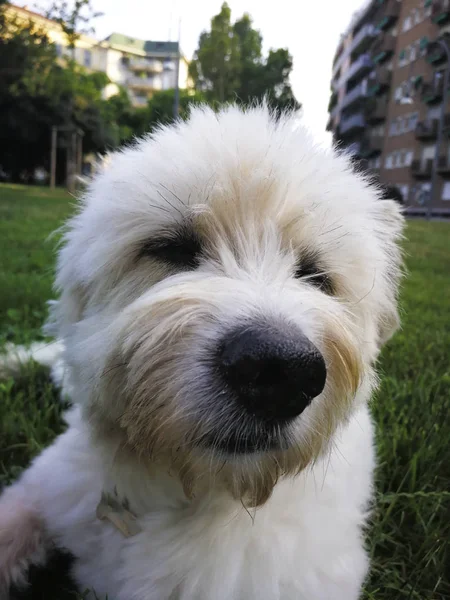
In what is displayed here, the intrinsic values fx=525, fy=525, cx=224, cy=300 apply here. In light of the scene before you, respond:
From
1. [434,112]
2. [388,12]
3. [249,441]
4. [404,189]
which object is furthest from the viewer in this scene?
[404,189]

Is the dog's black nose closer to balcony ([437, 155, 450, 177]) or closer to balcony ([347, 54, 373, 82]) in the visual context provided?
balcony ([347, 54, 373, 82])

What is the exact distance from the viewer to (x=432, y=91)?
892 cm

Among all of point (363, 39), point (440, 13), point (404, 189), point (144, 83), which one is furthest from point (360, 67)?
point (144, 83)

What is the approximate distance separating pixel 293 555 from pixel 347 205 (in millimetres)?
1162

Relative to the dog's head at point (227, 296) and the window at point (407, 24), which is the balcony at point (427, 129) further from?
the dog's head at point (227, 296)

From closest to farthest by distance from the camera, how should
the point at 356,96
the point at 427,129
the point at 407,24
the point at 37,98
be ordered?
the point at 407,24 → the point at 356,96 → the point at 427,129 → the point at 37,98

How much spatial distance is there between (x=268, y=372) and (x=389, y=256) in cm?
131

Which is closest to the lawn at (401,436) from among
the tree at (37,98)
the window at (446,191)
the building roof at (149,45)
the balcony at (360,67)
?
the tree at (37,98)

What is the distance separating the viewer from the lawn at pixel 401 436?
1934 mm

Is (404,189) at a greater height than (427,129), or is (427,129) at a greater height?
(427,129)

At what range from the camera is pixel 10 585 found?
1735 millimetres

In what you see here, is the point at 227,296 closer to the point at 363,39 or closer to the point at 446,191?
the point at 363,39

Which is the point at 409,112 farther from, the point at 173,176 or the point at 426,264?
the point at 173,176

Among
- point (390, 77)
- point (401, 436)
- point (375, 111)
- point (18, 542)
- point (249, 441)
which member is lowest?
point (18, 542)
